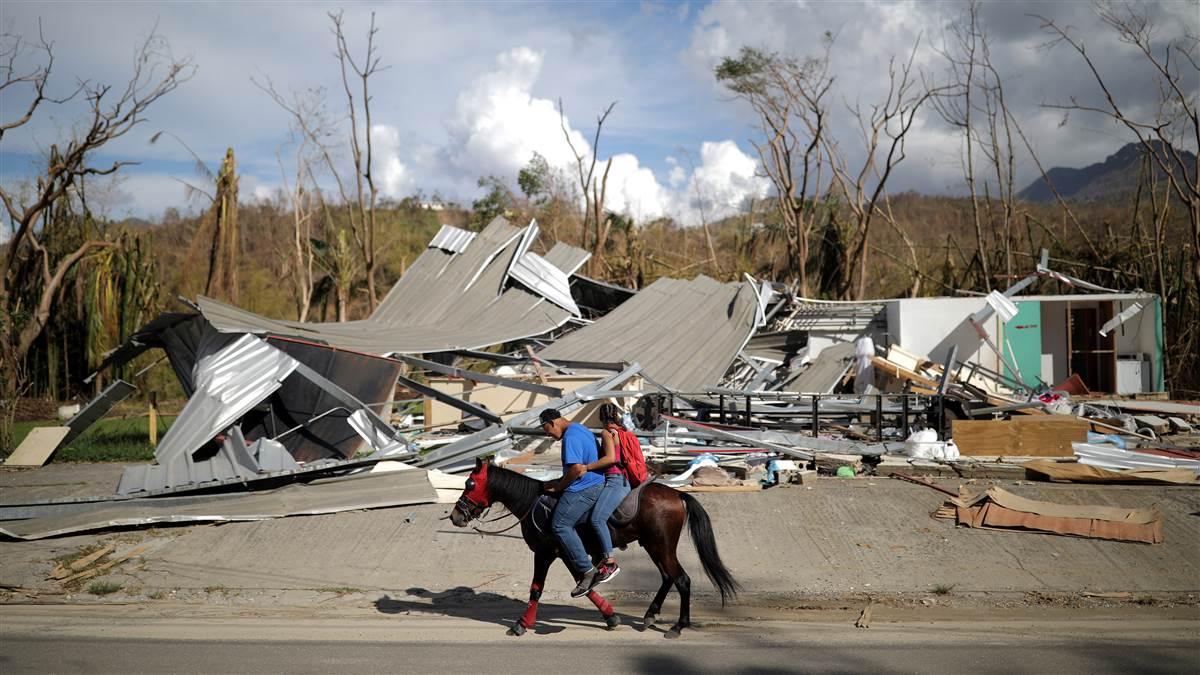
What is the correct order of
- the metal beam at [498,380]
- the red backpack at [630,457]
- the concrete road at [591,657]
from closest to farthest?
the concrete road at [591,657], the red backpack at [630,457], the metal beam at [498,380]

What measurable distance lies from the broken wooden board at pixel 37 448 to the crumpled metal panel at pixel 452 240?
951 cm

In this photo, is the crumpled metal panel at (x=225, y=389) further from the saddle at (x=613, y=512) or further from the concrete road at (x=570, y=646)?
the saddle at (x=613, y=512)

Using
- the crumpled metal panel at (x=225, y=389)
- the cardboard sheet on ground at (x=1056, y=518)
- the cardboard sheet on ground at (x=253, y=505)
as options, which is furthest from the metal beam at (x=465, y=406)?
the cardboard sheet on ground at (x=1056, y=518)

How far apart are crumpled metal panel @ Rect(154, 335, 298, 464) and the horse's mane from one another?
652 cm

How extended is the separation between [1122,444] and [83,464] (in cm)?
1708

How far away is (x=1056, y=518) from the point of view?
997 centimetres

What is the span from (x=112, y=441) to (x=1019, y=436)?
16.3 m

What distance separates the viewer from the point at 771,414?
15.9 meters

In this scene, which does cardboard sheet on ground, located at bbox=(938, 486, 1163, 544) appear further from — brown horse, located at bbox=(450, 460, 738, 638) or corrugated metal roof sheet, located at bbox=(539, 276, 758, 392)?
corrugated metal roof sheet, located at bbox=(539, 276, 758, 392)

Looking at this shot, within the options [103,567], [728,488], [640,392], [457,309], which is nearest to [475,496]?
[103,567]

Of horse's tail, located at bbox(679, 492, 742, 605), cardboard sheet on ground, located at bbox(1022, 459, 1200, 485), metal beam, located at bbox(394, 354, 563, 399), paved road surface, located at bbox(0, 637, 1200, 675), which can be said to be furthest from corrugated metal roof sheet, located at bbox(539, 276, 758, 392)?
paved road surface, located at bbox(0, 637, 1200, 675)

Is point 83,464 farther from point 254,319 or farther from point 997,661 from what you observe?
point 997,661

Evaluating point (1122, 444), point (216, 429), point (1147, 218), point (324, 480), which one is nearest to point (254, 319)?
point (216, 429)

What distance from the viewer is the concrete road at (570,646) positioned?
648 centimetres
